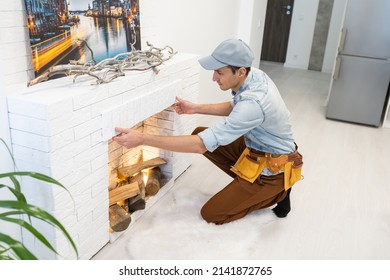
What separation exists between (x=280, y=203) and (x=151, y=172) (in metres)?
0.84

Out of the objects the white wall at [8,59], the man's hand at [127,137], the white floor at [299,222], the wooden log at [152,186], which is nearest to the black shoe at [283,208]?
the white floor at [299,222]

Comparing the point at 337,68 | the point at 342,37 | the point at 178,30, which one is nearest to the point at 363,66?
the point at 337,68

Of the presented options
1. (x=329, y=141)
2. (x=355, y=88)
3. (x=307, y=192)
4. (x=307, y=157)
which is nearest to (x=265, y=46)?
(x=355, y=88)

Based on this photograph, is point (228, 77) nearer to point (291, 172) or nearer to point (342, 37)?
point (291, 172)

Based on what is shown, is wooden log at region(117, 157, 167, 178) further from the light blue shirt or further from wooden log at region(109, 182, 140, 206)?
the light blue shirt

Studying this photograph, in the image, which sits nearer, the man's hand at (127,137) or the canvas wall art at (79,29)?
the canvas wall art at (79,29)

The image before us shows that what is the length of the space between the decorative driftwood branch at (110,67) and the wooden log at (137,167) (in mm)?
628

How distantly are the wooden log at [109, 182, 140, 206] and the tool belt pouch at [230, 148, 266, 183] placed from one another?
0.60m

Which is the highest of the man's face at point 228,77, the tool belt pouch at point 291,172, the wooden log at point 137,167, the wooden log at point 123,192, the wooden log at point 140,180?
the man's face at point 228,77

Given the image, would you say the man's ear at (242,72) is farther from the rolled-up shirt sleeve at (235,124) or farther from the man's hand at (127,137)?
the man's hand at (127,137)

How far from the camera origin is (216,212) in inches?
83.0

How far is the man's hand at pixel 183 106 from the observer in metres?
2.31

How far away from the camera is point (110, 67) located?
69.0 inches

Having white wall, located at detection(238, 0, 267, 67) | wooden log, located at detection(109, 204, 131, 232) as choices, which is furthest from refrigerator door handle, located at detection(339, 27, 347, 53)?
wooden log, located at detection(109, 204, 131, 232)
